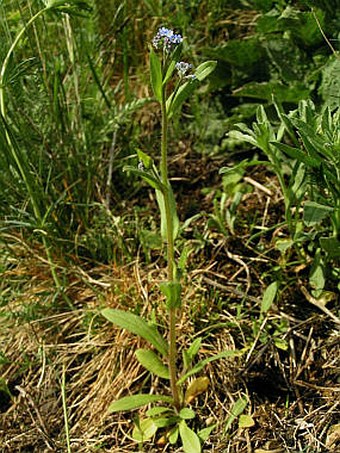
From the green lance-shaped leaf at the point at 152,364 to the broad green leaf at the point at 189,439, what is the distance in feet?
0.36

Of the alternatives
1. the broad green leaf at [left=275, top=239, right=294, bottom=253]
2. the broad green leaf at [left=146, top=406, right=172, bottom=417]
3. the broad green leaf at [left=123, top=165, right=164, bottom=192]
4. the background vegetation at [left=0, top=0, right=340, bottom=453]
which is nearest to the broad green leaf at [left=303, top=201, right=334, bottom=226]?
the background vegetation at [left=0, top=0, right=340, bottom=453]

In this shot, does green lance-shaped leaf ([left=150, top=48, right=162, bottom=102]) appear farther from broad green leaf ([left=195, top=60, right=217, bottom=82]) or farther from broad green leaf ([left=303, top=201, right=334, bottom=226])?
broad green leaf ([left=303, top=201, right=334, bottom=226])

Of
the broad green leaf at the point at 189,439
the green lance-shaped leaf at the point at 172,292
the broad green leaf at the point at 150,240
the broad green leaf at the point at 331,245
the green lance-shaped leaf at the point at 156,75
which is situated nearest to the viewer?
the green lance-shaped leaf at the point at 156,75

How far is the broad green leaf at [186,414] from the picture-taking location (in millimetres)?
1440

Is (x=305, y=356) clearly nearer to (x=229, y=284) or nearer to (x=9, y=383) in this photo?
(x=229, y=284)

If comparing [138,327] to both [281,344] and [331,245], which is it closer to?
[281,344]

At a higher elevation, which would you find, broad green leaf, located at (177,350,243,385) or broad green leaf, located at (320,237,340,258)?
broad green leaf, located at (320,237,340,258)

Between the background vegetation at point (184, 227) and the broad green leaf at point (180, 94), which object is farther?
the background vegetation at point (184, 227)

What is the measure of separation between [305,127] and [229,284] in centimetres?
49

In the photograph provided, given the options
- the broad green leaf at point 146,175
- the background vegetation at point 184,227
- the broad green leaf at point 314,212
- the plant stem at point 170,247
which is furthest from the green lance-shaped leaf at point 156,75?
the broad green leaf at point 314,212

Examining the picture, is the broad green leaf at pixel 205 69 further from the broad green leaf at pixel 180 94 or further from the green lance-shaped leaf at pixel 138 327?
the green lance-shaped leaf at pixel 138 327

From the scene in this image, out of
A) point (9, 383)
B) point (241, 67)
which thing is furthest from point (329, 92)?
point (9, 383)

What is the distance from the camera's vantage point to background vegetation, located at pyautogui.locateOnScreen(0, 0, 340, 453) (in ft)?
5.01

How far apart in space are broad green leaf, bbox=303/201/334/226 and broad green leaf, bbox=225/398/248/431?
16.0 inches
